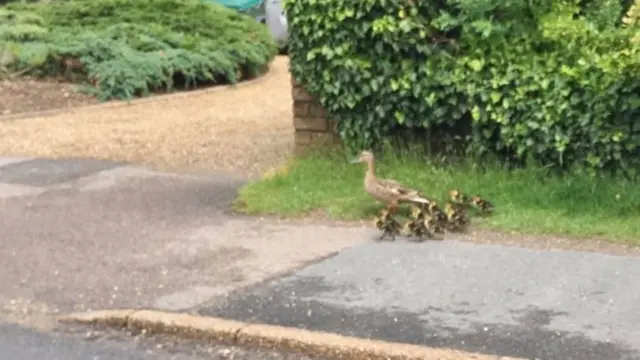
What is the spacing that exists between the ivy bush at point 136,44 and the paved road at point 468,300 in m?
9.54

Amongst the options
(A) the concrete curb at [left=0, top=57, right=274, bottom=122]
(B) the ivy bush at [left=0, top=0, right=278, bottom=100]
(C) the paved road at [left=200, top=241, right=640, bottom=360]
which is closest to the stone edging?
(A) the concrete curb at [left=0, top=57, right=274, bottom=122]

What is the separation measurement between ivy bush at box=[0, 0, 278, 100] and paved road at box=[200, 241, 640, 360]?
9540 mm

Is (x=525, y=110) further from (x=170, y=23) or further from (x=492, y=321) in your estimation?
(x=170, y=23)

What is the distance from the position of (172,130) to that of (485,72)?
5.50 m

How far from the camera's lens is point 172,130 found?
1465cm

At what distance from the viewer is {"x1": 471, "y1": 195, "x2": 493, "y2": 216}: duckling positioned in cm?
914

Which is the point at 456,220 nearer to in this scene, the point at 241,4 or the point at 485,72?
the point at 485,72

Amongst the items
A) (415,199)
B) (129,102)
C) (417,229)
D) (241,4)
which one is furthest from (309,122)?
(241,4)

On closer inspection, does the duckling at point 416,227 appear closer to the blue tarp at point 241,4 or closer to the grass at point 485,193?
the grass at point 485,193

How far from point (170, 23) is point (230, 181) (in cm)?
893

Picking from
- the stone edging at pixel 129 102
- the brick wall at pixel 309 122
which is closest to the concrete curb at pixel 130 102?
the stone edging at pixel 129 102

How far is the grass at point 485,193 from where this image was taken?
8.85 meters

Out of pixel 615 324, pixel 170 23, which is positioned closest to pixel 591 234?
pixel 615 324

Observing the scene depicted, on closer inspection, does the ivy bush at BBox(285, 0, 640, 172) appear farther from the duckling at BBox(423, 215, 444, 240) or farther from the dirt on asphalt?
the dirt on asphalt
